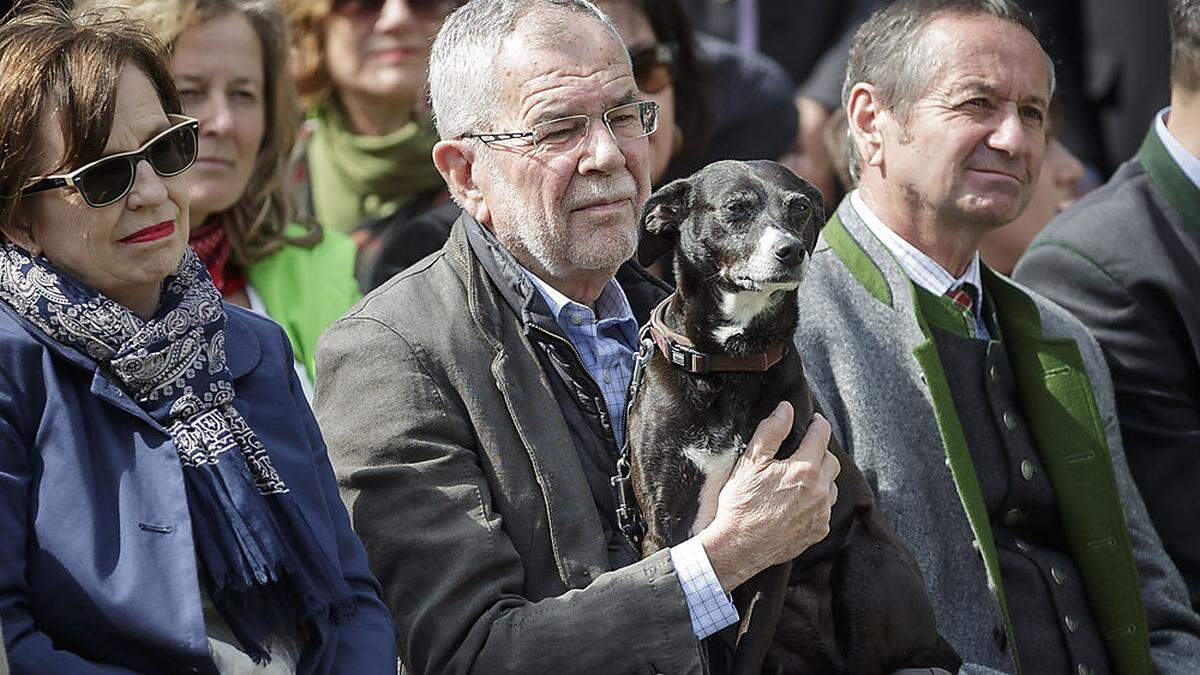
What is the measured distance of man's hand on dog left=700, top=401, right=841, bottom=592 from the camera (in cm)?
325

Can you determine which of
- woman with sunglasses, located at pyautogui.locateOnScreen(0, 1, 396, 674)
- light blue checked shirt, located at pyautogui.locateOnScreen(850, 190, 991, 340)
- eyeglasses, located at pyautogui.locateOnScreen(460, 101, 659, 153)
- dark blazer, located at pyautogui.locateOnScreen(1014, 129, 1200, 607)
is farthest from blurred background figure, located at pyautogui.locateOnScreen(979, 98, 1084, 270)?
woman with sunglasses, located at pyautogui.locateOnScreen(0, 1, 396, 674)

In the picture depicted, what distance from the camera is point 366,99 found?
19.8 ft

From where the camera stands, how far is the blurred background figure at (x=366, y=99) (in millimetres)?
5727

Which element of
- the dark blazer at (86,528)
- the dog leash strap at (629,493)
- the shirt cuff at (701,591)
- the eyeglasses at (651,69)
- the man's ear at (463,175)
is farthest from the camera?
the eyeglasses at (651,69)

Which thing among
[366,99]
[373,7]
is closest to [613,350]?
[366,99]

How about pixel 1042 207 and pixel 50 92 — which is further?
pixel 1042 207

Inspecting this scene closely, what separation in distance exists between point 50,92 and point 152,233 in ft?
1.09

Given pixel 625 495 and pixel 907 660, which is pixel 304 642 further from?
pixel 907 660

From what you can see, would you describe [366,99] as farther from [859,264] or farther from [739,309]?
[739,309]

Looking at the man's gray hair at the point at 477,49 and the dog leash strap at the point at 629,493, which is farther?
the man's gray hair at the point at 477,49

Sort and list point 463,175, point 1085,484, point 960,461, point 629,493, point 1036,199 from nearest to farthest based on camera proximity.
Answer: point 629,493
point 463,175
point 960,461
point 1085,484
point 1036,199

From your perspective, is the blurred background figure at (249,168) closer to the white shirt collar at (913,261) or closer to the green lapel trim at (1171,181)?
the white shirt collar at (913,261)

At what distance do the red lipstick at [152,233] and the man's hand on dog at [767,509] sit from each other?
1259 mm

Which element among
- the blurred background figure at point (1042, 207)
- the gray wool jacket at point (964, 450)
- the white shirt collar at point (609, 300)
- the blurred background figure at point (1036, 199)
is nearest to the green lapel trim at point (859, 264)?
the gray wool jacket at point (964, 450)
